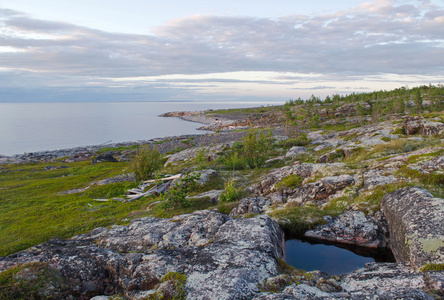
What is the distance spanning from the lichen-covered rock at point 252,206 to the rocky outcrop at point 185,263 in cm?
473

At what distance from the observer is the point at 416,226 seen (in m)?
9.17

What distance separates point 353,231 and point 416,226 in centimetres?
353

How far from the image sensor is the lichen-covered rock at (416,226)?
817 centimetres

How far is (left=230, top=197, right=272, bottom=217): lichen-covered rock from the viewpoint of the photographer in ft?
55.3

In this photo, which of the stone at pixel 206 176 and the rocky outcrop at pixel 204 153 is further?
the rocky outcrop at pixel 204 153

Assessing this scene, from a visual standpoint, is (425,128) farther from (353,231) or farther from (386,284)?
(386,284)

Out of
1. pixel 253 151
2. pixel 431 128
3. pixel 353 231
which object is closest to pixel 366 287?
pixel 353 231

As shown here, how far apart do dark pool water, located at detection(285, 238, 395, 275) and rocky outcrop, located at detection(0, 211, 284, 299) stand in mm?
1043

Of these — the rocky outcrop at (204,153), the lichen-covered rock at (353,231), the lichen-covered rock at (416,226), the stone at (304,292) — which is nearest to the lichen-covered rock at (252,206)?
the lichen-covered rock at (353,231)

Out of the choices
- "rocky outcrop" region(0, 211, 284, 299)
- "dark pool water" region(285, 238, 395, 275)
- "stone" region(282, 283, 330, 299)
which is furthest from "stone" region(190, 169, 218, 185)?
"stone" region(282, 283, 330, 299)

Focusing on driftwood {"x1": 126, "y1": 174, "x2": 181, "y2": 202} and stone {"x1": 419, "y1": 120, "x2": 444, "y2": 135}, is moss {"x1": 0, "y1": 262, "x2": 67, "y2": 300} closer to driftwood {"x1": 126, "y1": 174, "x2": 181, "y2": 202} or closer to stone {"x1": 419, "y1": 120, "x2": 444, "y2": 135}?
driftwood {"x1": 126, "y1": 174, "x2": 181, "y2": 202}

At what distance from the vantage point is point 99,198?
3172 centimetres

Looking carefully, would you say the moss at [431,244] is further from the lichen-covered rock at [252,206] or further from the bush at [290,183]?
the bush at [290,183]

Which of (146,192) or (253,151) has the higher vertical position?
(253,151)
